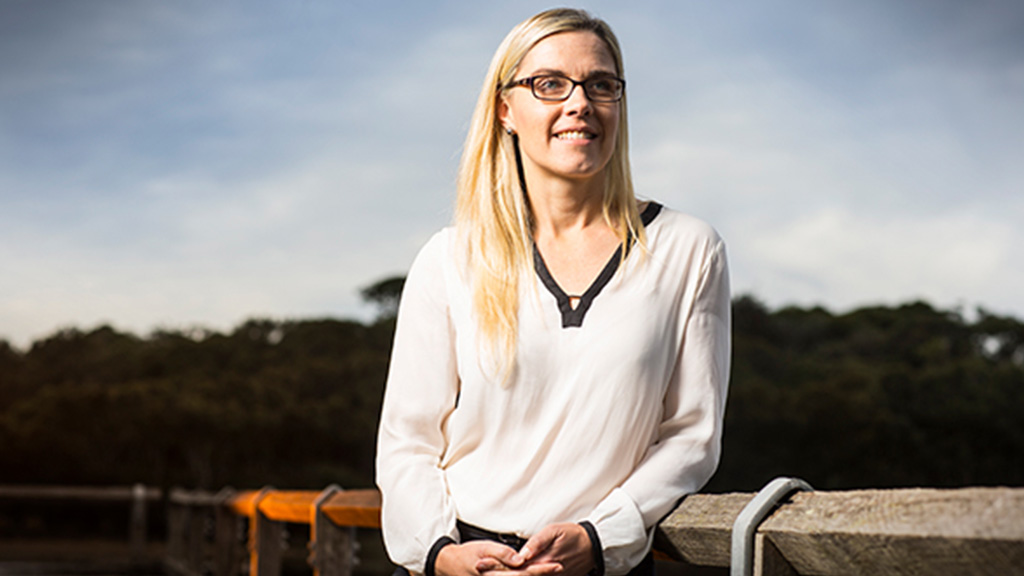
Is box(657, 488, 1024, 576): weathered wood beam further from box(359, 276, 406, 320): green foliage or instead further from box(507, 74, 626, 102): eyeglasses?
box(359, 276, 406, 320): green foliage

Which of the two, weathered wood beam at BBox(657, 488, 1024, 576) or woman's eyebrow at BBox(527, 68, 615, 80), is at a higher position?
woman's eyebrow at BBox(527, 68, 615, 80)

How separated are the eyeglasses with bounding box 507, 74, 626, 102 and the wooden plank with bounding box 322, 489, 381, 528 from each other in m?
1.12

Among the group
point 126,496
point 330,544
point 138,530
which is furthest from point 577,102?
point 126,496

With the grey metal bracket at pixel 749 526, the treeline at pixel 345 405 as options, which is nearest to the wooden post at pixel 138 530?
the grey metal bracket at pixel 749 526

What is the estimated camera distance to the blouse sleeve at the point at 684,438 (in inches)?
47.1

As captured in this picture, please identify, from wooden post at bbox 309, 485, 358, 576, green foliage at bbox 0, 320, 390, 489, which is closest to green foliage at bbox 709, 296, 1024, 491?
green foliage at bbox 0, 320, 390, 489

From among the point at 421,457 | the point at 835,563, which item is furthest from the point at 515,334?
the point at 835,563

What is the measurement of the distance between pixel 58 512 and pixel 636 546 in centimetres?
1711

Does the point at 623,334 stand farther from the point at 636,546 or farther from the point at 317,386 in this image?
the point at 317,386

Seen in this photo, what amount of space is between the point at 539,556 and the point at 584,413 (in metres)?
0.18

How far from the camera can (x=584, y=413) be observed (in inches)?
48.6

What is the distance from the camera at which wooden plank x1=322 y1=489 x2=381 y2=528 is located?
88.6 inches

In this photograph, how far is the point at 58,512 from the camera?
53.4ft

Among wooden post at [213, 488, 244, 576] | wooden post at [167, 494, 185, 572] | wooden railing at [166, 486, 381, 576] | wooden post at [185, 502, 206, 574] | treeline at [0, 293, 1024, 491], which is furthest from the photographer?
treeline at [0, 293, 1024, 491]
